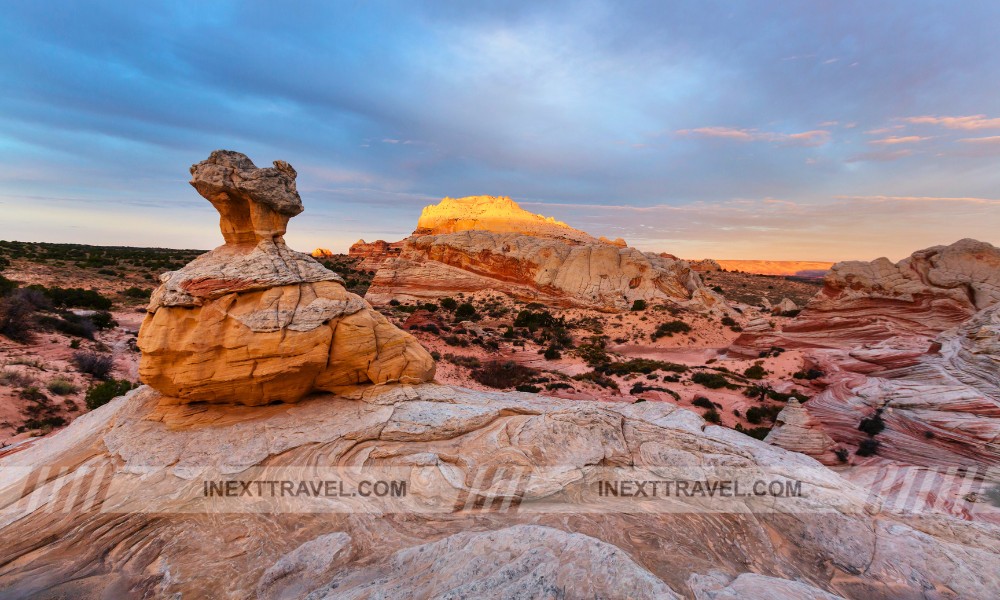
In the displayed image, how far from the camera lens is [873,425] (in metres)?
10.0

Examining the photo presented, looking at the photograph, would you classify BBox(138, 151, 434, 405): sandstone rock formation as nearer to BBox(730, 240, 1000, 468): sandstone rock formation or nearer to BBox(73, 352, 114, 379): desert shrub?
BBox(73, 352, 114, 379): desert shrub

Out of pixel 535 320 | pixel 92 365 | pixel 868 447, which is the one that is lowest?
pixel 868 447

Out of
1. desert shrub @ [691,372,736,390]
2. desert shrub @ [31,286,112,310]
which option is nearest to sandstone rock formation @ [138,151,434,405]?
desert shrub @ [691,372,736,390]

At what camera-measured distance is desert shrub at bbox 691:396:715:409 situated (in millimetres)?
14484

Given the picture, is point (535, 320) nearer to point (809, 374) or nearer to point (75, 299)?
point (809, 374)

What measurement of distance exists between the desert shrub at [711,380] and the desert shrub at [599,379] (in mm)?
3942

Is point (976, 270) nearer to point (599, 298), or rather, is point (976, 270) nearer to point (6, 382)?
point (599, 298)

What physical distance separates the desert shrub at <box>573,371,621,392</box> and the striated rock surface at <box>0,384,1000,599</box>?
9.19 metres

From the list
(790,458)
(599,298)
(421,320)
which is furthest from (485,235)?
(790,458)

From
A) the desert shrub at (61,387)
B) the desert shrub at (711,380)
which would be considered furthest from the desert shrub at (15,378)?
the desert shrub at (711,380)

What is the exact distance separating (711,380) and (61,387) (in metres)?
23.9

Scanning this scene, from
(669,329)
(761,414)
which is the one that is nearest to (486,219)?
(669,329)

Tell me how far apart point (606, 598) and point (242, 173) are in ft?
30.4

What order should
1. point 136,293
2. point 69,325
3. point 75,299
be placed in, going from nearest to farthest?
1. point 69,325
2. point 75,299
3. point 136,293
